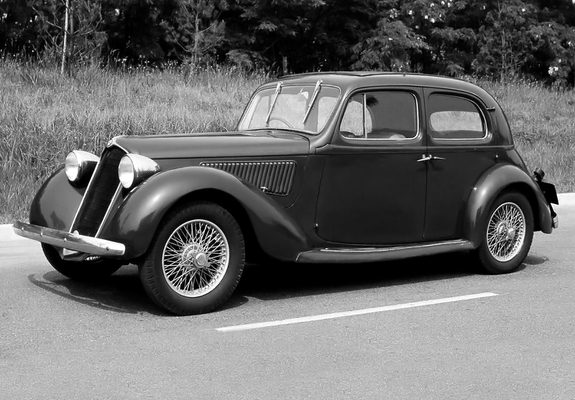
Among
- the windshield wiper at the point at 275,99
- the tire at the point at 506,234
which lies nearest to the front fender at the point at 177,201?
the windshield wiper at the point at 275,99

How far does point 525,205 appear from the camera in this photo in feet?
26.3

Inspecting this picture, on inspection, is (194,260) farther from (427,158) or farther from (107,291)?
(427,158)

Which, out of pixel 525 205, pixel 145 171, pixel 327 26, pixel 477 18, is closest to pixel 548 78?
pixel 477 18

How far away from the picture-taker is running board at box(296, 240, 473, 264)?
22.3ft

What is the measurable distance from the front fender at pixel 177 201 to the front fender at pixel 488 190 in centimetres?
178

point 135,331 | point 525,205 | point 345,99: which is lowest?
point 135,331

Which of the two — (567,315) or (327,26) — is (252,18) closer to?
(327,26)

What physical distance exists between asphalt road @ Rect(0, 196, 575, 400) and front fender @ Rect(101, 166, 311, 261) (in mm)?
504

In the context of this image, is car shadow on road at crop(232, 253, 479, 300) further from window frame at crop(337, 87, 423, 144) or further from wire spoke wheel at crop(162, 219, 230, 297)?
window frame at crop(337, 87, 423, 144)

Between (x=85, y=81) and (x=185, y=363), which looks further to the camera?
(x=85, y=81)

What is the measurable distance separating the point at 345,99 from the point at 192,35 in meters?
20.7

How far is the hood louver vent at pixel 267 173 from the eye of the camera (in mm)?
6676

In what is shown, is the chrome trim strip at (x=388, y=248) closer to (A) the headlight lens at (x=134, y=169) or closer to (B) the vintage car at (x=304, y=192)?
(B) the vintage car at (x=304, y=192)

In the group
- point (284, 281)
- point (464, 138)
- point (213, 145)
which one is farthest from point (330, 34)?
point (213, 145)
